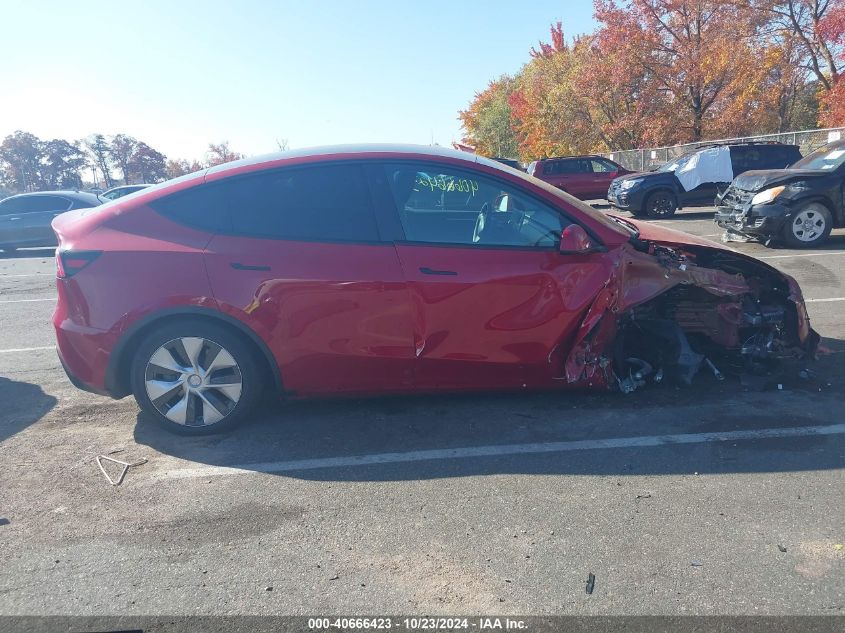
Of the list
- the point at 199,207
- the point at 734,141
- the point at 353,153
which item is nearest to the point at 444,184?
the point at 353,153

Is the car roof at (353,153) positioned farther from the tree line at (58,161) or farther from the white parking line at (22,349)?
the tree line at (58,161)

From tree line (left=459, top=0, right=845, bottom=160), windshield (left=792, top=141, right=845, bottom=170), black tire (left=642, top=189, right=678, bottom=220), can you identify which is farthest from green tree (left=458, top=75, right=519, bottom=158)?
windshield (left=792, top=141, right=845, bottom=170)

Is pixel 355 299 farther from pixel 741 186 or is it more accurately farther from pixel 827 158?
pixel 827 158

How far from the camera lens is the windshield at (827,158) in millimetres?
10391

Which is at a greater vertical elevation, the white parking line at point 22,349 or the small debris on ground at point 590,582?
the white parking line at point 22,349

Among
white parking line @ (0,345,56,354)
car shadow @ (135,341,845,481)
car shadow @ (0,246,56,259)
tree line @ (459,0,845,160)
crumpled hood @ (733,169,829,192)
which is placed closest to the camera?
car shadow @ (135,341,845,481)

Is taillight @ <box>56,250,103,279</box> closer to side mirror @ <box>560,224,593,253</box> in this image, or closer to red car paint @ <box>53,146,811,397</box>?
red car paint @ <box>53,146,811,397</box>

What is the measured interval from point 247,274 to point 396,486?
5.22 feet

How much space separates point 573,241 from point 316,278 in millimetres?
1634

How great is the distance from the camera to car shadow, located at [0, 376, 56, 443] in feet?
14.6

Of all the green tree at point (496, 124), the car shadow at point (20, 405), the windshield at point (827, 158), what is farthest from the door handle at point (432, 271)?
the green tree at point (496, 124)

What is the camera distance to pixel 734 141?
68.1ft

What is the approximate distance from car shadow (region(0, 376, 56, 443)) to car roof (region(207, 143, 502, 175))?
2.19m

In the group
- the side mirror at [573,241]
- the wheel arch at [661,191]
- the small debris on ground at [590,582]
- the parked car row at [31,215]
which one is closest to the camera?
the small debris on ground at [590,582]
